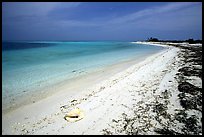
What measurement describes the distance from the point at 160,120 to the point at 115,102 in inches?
79.3

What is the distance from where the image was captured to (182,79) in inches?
340

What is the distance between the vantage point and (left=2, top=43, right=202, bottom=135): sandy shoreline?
467cm

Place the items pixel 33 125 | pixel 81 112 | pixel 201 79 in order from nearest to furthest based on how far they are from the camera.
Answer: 1. pixel 33 125
2. pixel 81 112
3. pixel 201 79

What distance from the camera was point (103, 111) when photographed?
564 centimetres

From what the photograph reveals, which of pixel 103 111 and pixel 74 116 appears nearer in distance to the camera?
pixel 74 116

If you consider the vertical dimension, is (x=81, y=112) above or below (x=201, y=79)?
below

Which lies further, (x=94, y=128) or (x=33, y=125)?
(x=33, y=125)

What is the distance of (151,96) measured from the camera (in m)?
6.71

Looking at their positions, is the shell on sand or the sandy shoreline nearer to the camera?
the sandy shoreline

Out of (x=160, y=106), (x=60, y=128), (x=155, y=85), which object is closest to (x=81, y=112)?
(x=60, y=128)

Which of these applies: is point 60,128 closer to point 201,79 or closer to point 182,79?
point 182,79

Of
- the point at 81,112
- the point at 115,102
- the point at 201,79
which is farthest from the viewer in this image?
the point at 201,79

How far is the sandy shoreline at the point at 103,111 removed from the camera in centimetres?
467

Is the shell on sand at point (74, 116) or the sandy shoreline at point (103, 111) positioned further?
the shell on sand at point (74, 116)
